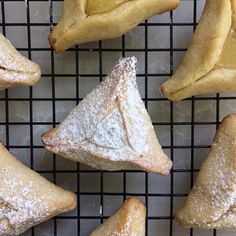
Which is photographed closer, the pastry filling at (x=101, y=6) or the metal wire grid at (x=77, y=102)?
the pastry filling at (x=101, y=6)

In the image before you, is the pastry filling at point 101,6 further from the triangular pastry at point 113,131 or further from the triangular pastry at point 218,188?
the triangular pastry at point 218,188

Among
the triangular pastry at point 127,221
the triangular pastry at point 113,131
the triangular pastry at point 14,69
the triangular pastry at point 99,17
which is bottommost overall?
the triangular pastry at point 127,221

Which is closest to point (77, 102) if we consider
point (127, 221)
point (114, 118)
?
point (114, 118)

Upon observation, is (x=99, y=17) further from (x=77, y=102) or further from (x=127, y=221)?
(x=127, y=221)

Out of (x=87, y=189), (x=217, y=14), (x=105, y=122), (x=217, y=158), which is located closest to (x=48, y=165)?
(x=87, y=189)

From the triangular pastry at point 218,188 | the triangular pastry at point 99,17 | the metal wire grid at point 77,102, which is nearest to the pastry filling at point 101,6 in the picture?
the triangular pastry at point 99,17
